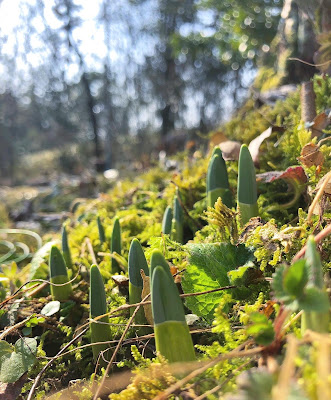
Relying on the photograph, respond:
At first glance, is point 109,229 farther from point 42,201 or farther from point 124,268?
point 42,201

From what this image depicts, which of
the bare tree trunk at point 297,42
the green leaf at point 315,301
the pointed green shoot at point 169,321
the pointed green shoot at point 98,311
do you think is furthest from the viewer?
the bare tree trunk at point 297,42

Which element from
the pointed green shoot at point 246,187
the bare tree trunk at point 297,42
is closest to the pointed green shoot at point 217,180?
the pointed green shoot at point 246,187

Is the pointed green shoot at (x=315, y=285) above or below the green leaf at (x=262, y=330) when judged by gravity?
above

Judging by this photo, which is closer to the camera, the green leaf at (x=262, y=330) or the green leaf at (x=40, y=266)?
the green leaf at (x=262, y=330)

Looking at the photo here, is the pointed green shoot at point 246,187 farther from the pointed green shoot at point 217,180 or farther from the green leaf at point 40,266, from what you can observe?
the green leaf at point 40,266

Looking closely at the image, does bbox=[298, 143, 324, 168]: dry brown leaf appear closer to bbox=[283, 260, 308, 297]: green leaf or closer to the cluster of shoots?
the cluster of shoots

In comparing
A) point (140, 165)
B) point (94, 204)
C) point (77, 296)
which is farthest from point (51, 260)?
point (140, 165)

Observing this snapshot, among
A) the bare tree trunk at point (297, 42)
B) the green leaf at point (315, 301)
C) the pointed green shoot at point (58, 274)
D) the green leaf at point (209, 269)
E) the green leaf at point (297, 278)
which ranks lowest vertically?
the pointed green shoot at point (58, 274)

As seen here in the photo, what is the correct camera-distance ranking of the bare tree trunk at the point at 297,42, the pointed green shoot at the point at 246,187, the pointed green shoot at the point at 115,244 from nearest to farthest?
the pointed green shoot at the point at 246,187, the pointed green shoot at the point at 115,244, the bare tree trunk at the point at 297,42
